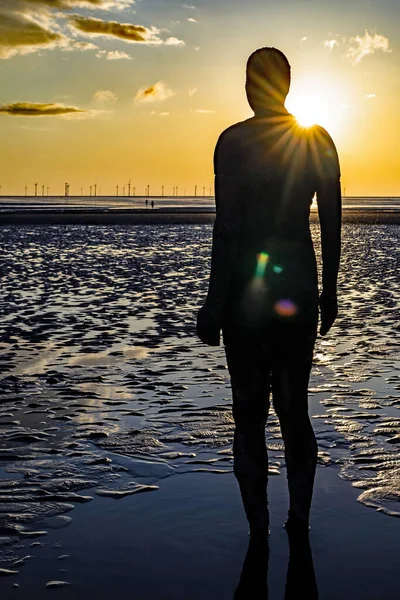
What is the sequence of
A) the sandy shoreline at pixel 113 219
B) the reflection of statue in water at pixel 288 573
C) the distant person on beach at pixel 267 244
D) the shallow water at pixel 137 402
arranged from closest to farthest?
the reflection of statue in water at pixel 288 573, the distant person on beach at pixel 267 244, the shallow water at pixel 137 402, the sandy shoreline at pixel 113 219

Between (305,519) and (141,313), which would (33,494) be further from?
(141,313)

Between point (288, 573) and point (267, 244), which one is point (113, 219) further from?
point (288, 573)

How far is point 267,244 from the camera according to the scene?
477cm

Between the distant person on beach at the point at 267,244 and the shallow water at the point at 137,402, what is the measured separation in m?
1.28

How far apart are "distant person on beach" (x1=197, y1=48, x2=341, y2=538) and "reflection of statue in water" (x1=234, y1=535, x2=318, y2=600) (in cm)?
18

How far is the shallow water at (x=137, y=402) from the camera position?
231 inches

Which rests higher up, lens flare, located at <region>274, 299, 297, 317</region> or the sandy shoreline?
Result: lens flare, located at <region>274, 299, 297, 317</region>

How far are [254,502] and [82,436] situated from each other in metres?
2.50

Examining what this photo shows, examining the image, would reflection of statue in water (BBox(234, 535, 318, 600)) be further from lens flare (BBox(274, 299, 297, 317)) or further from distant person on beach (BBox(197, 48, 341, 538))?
lens flare (BBox(274, 299, 297, 317))

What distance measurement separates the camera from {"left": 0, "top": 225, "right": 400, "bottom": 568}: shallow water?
5859 millimetres

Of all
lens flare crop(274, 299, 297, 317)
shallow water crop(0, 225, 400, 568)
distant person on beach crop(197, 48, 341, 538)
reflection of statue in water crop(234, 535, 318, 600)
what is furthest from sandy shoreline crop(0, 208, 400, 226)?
reflection of statue in water crop(234, 535, 318, 600)

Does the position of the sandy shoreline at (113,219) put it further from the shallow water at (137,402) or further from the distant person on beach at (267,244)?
the distant person on beach at (267,244)

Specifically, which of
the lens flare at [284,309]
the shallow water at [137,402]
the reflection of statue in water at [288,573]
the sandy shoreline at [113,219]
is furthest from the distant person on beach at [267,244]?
the sandy shoreline at [113,219]

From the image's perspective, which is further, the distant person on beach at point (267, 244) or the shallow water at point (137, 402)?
the shallow water at point (137, 402)
